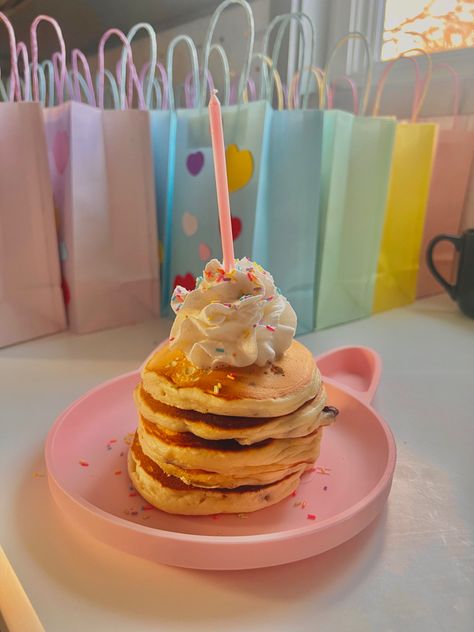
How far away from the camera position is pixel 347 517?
16.2 inches

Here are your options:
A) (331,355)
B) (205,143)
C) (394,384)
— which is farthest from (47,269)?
(394,384)

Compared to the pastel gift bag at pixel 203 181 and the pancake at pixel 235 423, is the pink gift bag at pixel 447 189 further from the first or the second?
the pancake at pixel 235 423

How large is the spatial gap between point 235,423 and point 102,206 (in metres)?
0.59

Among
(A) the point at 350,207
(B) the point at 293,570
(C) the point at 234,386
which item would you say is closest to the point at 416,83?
(A) the point at 350,207

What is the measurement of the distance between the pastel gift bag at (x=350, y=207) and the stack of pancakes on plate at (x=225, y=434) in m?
0.48

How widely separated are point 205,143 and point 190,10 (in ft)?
2.50

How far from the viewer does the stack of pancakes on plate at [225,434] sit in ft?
1.46

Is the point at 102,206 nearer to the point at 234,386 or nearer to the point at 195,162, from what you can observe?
the point at 195,162

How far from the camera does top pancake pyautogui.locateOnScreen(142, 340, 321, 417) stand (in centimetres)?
44

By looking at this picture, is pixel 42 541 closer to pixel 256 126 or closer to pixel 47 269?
pixel 47 269

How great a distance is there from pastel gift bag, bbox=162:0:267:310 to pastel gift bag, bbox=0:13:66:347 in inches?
9.0

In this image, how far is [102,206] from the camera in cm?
A: 90

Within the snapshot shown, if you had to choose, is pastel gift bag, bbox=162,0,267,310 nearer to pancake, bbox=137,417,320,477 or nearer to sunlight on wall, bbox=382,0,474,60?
pancake, bbox=137,417,320,477

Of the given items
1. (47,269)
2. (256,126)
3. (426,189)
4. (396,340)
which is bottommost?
(396,340)
